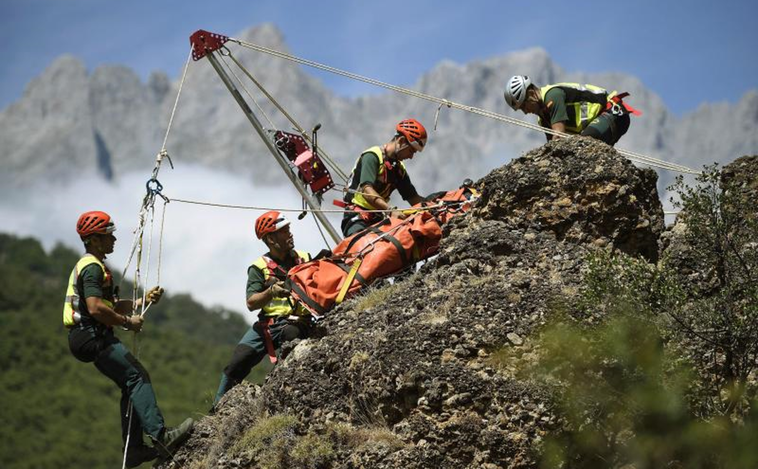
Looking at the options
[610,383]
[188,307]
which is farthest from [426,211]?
[188,307]

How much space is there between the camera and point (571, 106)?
1312 centimetres

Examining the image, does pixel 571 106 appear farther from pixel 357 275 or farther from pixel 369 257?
pixel 357 275

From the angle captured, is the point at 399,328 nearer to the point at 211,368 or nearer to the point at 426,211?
the point at 426,211

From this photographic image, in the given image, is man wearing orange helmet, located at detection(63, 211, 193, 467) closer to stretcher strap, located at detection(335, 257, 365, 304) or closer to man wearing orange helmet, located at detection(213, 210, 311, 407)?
man wearing orange helmet, located at detection(213, 210, 311, 407)

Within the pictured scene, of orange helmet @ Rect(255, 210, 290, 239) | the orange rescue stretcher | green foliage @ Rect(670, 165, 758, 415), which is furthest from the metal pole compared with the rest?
green foliage @ Rect(670, 165, 758, 415)

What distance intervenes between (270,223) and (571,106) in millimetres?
4180

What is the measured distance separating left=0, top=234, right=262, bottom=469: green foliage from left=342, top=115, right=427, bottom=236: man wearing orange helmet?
6073 centimetres

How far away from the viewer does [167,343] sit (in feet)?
349

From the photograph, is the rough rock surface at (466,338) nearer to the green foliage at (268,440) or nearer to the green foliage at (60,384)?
the green foliage at (268,440)

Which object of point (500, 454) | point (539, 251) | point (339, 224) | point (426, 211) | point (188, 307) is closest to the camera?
point (500, 454)

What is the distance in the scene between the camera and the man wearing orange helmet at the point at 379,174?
44.4ft

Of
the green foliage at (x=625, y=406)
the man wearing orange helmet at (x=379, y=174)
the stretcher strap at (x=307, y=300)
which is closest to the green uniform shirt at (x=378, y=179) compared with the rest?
the man wearing orange helmet at (x=379, y=174)

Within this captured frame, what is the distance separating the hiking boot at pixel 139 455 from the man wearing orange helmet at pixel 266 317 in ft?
3.11

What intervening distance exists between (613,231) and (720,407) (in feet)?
7.97
